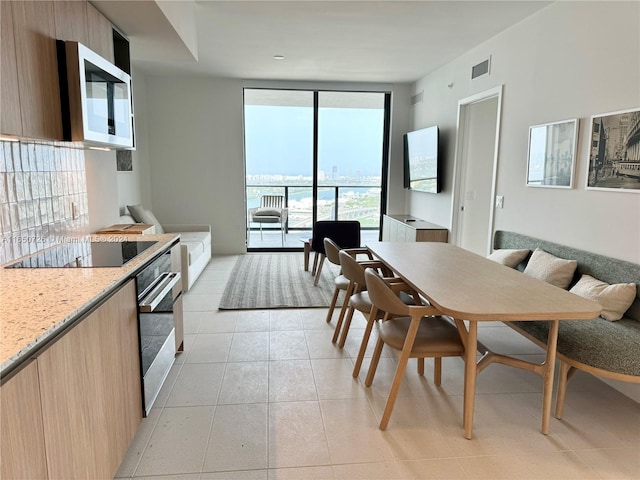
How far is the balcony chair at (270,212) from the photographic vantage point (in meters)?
6.77

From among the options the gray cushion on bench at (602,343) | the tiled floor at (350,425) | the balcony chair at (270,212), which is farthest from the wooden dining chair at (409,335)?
the balcony chair at (270,212)

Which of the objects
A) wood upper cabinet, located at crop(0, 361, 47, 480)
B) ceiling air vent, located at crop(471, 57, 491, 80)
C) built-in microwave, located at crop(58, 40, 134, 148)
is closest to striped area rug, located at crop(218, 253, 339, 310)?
built-in microwave, located at crop(58, 40, 134, 148)

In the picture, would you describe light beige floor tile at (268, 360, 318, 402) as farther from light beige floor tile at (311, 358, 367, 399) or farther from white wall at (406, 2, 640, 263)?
white wall at (406, 2, 640, 263)

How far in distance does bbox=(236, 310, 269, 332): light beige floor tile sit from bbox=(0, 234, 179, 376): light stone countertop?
1583 mm

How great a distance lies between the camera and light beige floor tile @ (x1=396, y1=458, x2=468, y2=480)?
1.89 meters

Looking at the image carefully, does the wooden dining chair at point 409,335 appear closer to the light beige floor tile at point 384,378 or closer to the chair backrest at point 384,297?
the chair backrest at point 384,297

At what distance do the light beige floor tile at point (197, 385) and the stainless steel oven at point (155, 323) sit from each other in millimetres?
146

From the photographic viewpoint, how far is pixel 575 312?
198cm

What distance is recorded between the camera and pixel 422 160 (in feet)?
19.2

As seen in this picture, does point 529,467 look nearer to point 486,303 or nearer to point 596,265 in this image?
point 486,303

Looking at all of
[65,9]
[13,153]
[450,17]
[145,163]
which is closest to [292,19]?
[450,17]

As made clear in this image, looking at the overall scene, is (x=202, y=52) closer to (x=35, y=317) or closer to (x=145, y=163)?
(x=145, y=163)

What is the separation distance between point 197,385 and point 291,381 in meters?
0.58

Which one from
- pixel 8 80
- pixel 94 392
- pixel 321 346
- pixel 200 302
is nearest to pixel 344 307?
pixel 321 346
